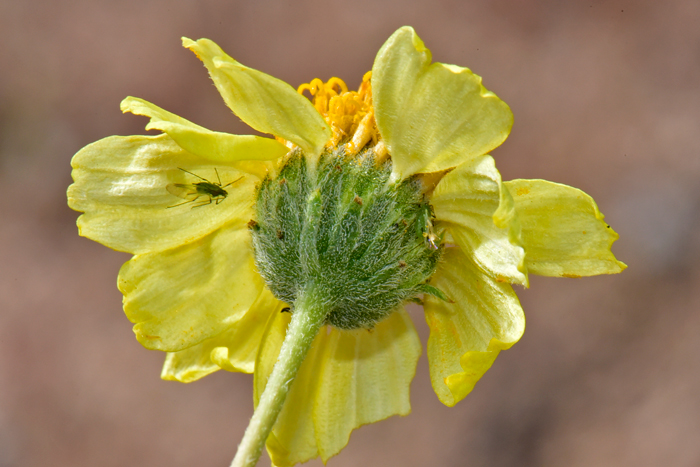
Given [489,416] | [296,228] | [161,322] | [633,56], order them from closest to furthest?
[296,228]
[161,322]
[489,416]
[633,56]

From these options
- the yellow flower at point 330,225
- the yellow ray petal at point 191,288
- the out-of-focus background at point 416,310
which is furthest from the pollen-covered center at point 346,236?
the out-of-focus background at point 416,310

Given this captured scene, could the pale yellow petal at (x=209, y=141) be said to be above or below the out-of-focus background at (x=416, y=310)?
above

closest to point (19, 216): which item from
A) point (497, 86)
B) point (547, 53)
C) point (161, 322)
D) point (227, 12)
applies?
point (227, 12)

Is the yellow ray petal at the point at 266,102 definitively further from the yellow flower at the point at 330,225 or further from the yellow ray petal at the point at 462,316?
the yellow ray petal at the point at 462,316

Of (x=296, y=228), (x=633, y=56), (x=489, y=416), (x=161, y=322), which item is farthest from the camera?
(x=633, y=56)

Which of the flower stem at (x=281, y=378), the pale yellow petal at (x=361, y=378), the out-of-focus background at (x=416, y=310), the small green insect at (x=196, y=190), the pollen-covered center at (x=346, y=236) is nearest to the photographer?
the flower stem at (x=281, y=378)

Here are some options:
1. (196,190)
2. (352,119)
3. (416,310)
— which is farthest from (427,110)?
(416,310)

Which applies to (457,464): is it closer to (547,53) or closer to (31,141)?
(547,53)
